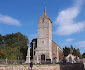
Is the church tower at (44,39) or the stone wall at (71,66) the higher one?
the church tower at (44,39)

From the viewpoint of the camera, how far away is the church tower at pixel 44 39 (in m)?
38.2

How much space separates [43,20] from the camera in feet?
132

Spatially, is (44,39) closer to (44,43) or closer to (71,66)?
(44,43)

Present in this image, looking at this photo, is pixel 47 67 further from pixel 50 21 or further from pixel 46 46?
pixel 50 21

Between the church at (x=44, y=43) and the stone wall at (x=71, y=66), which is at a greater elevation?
the church at (x=44, y=43)

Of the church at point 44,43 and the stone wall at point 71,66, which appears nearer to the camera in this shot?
the stone wall at point 71,66

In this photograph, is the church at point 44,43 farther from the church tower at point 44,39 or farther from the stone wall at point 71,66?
the stone wall at point 71,66

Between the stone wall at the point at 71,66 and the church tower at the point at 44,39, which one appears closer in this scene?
the stone wall at the point at 71,66

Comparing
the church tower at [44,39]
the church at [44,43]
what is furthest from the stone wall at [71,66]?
the church tower at [44,39]

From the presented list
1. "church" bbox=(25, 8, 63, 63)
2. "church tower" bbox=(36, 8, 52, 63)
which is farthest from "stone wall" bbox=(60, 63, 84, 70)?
"church tower" bbox=(36, 8, 52, 63)

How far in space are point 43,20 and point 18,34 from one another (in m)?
24.2

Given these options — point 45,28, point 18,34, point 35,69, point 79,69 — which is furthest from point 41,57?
point 18,34

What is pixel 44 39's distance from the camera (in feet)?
128

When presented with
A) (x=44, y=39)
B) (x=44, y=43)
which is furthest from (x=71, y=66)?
(x=44, y=39)
